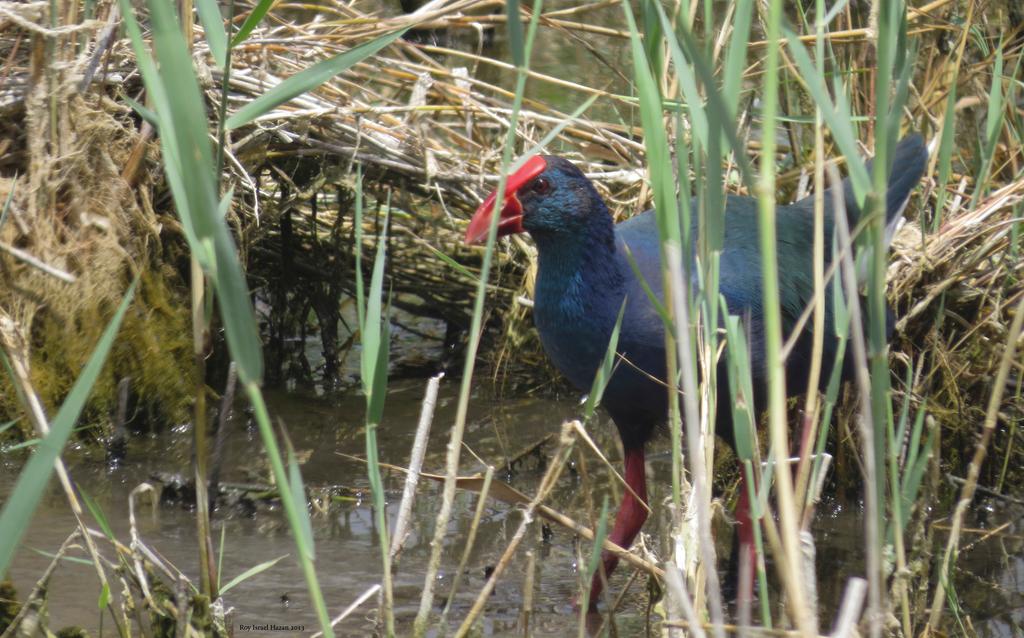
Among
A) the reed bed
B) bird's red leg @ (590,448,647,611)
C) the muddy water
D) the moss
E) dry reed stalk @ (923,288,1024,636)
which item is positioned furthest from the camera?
the moss

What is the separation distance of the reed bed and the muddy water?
0.36 ft

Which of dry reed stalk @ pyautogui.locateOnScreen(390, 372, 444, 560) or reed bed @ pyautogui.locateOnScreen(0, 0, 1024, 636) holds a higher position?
reed bed @ pyautogui.locateOnScreen(0, 0, 1024, 636)

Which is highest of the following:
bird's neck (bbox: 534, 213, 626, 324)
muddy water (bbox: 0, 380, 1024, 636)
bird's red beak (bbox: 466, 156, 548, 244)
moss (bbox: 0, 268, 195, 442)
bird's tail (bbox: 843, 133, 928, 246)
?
bird's tail (bbox: 843, 133, 928, 246)

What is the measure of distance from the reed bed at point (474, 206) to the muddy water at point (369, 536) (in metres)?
0.11

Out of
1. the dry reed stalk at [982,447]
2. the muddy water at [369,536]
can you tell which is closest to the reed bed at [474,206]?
the dry reed stalk at [982,447]

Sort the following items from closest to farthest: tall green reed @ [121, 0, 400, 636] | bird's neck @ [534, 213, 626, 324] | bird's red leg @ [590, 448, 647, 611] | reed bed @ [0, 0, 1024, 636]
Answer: tall green reed @ [121, 0, 400, 636]
reed bed @ [0, 0, 1024, 636]
bird's neck @ [534, 213, 626, 324]
bird's red leg @ [590, 448, 647, 611]

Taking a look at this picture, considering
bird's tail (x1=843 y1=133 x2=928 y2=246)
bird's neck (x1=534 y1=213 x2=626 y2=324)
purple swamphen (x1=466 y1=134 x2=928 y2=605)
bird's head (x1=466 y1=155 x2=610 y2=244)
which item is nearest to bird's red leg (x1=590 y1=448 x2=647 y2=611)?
purple swamphen (x1=466 y1=134 x2=928 y2=605)

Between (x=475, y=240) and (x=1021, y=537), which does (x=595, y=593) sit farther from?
(x=1021, y=537)

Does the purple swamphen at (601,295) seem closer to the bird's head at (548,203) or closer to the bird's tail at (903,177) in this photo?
the bird's head at (548,203)

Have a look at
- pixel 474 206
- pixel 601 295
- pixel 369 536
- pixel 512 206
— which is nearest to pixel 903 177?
pixel 601 295

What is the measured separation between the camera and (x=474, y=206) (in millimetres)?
3270

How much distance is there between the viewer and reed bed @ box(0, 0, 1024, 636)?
1423 mm

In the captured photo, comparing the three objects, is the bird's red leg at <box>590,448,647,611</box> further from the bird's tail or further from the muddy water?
the bird's tail

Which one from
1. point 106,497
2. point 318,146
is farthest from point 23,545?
point 318,146
